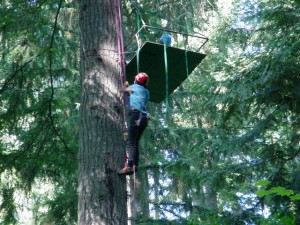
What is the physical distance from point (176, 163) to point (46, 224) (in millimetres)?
3682

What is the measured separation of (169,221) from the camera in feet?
34.5

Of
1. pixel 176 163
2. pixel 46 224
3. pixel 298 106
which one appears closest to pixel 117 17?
pixel 298 106

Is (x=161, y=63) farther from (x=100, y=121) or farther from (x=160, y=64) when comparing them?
(x=100, y=121)

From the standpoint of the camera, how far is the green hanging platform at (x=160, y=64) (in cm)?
552

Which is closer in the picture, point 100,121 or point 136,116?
point 100,121

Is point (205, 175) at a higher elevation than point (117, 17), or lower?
lower

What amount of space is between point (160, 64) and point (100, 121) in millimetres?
1758

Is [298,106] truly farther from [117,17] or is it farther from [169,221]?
[169,221]

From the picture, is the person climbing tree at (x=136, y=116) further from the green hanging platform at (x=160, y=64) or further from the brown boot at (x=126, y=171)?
the green hanging platform at (x=160, y=64)

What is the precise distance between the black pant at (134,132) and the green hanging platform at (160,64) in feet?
2.71

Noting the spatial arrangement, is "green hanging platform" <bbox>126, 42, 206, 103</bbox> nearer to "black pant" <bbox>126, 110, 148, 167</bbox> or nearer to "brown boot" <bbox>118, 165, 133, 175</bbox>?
"black pant" <bbox>126, 110, 148, 167</bbox>

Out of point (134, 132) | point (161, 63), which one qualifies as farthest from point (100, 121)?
point (161, 63)

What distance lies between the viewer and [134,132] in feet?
16.1

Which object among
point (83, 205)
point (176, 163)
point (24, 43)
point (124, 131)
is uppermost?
point (24, 43)
